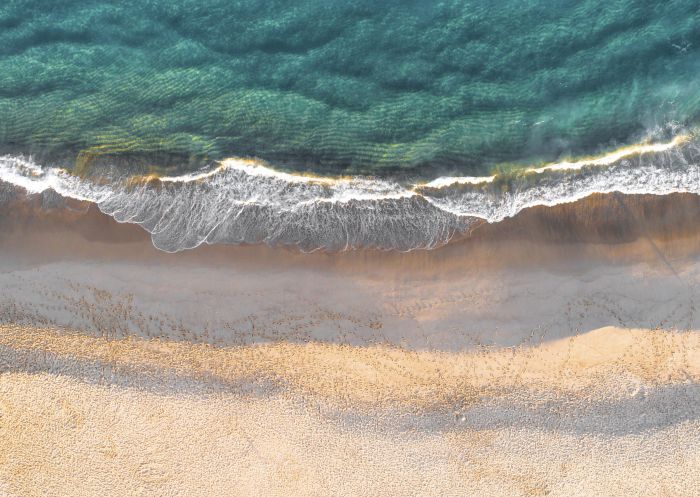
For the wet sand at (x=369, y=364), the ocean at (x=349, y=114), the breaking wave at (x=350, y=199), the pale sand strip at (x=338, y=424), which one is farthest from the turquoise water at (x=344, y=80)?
the pale sand strip at (x=338, y=424)

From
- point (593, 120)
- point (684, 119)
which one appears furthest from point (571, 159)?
point (684, 119)

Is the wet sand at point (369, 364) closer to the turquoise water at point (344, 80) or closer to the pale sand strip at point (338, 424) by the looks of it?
the pale sand strip at point (338, 424)

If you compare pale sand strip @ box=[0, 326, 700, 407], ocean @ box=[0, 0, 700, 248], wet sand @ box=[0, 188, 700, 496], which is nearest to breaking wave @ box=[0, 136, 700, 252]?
ocean @ box=[0, 0, 700, 248]

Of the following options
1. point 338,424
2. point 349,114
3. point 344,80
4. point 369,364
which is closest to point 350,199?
point 349,114

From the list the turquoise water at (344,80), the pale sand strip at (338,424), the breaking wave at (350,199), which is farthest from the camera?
the turquoise water at (344,80)

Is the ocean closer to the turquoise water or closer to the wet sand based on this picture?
the turquoise water

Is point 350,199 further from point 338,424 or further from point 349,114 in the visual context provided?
point 338,424
